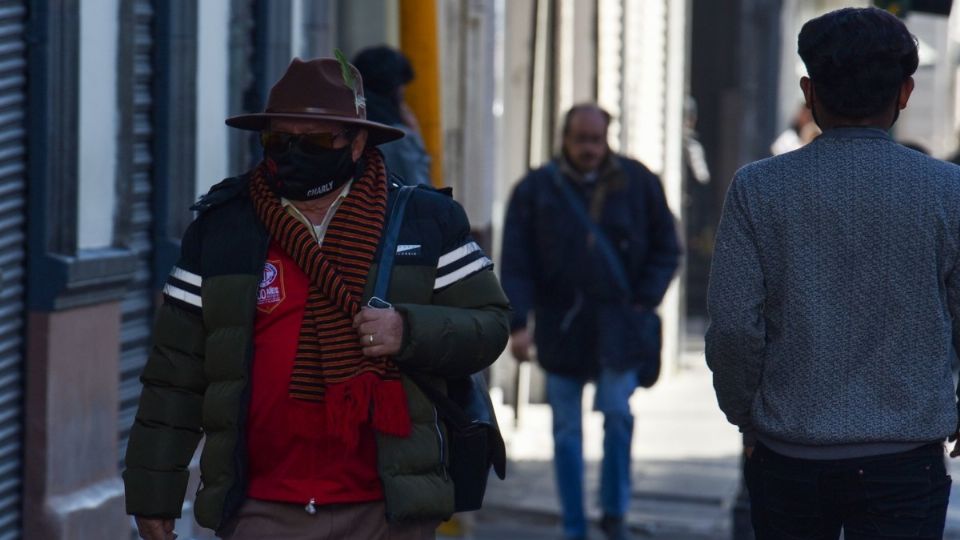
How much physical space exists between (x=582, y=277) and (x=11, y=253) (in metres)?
2.71

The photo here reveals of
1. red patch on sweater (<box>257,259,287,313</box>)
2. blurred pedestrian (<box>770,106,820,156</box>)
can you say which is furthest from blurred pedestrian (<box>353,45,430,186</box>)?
blurred pedestrian (<box>770,106,820,156</box>)

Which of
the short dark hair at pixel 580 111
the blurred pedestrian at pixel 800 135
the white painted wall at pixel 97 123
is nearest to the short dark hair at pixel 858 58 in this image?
the white painted wall at pixel 97 123

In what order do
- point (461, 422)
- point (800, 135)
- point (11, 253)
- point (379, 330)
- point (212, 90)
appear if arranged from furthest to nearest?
point (800, 135), point (212, 90), point (11, 253), point (461, 422), point (379, 330)

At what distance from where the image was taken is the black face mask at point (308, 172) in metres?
4.61

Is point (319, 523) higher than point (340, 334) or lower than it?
lower

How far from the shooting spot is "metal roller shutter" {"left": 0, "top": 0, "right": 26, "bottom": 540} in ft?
22.7

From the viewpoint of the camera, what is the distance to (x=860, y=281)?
4484 mm

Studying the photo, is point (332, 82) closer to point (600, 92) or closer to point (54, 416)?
point (54, 416)

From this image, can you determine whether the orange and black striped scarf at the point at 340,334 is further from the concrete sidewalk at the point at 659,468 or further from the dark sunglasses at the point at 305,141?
the concrete sidewalk at the point at 659,468

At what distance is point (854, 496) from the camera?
14.8 feet

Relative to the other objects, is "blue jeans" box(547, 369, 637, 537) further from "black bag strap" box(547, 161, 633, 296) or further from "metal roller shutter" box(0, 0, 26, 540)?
"metal roller shutter" box(0, 0, 26, 540)

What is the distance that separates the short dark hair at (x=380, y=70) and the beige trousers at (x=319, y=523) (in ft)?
10.9

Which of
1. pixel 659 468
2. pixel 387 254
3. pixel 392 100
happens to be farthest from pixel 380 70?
pixel 659 468

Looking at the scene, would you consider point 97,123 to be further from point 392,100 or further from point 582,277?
point 582,277
